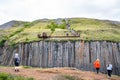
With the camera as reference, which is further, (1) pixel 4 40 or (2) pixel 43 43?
(1) pixel 4 40

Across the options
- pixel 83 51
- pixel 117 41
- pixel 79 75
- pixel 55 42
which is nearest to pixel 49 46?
pixel 55 42

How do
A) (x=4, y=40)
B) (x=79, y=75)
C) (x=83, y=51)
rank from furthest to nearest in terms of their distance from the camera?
(x=4, y=40)
(x=83, y=51)
(x=79, y=75)

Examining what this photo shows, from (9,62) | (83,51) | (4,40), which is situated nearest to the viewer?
(83,51)

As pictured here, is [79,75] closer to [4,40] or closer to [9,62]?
[9,62]

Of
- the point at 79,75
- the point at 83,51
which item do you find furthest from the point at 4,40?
the point at 79,75

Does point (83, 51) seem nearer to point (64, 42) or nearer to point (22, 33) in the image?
point (64, 42)

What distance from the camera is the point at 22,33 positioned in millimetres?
47469

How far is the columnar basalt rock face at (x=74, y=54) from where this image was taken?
38062mm

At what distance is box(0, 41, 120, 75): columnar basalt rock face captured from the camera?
3806cm

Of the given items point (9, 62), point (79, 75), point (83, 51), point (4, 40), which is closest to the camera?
point (79, 75)

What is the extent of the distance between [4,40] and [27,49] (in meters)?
6.52

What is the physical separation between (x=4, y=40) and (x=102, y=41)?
550 inches

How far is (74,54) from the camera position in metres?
38.3

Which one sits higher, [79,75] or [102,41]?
[102,41]
